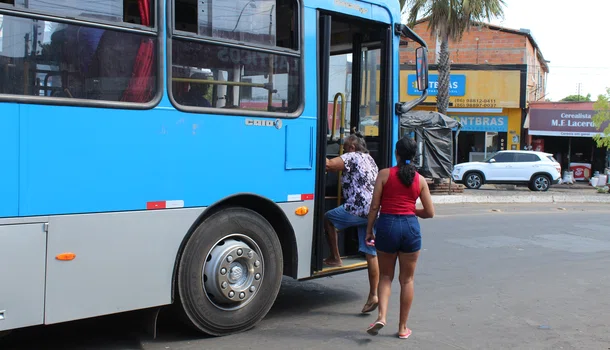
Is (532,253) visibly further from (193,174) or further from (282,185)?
(193,174)

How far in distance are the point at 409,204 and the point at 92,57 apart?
283 cm

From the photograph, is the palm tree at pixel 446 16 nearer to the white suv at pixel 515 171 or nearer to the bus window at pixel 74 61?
the white suv at pixel 515 171

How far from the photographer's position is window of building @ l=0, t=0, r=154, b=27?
14.1ft

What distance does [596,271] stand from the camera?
30.5 ft

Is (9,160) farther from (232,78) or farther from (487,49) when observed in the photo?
(487,49)

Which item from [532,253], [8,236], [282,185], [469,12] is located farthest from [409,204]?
[469,12]

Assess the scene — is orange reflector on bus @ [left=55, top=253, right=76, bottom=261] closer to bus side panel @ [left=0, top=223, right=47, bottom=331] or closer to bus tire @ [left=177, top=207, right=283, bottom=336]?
bus side panel @ [left=0, top=223, right=47, bottom=331]

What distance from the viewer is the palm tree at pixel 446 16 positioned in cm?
2352

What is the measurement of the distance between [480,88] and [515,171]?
336 inches

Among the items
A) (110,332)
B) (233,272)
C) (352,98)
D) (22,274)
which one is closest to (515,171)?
(352,98)

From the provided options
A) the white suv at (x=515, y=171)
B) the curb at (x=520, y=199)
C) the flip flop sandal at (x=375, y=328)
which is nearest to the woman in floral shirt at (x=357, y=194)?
the flip flop sandal at (x=375, y=328)

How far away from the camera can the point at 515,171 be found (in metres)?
27.3

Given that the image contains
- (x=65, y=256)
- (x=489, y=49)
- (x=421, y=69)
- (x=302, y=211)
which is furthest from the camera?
(x=489, y=49)

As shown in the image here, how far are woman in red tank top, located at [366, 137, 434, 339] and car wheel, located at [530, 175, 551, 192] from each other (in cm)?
2318
